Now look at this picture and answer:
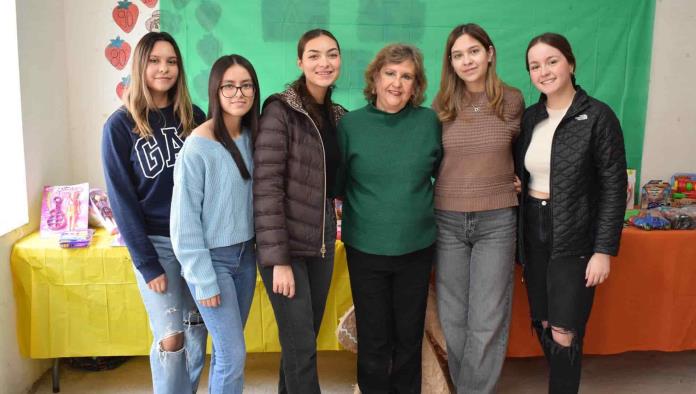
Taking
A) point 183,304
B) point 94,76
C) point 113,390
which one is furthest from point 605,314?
point 94,76

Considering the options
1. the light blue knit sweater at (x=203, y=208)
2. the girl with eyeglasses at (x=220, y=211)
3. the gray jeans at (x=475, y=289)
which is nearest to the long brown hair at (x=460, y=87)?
the gray jeans at (x=475, y=289)

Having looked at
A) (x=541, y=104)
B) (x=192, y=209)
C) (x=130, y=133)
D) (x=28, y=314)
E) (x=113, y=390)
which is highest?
(x=541, y=104)

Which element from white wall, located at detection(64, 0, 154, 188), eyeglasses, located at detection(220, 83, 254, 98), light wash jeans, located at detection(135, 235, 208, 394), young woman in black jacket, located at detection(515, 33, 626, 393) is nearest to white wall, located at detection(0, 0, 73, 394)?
white wall, located at detection(64, 0, 154, 188)

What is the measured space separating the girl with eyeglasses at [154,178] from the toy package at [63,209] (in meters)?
0.93

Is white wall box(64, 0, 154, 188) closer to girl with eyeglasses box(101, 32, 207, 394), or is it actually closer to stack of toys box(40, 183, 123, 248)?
stack of toys box(40, 183, 123, 248)

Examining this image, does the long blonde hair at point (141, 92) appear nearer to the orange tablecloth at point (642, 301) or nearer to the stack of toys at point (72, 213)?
the stack of toys at point (72, 213)

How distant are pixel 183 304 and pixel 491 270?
1.06m

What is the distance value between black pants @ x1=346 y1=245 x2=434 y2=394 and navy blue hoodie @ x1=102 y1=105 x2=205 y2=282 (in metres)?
0.65

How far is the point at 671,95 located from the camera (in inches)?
122

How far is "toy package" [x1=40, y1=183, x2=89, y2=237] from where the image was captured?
2.42 m

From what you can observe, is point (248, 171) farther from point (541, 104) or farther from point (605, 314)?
point (605, 314)

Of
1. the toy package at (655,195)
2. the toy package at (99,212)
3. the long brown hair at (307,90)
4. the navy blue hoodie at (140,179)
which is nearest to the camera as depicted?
the navy blue hoodie at (140,179)

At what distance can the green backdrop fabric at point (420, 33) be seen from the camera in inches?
109

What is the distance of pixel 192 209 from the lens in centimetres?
152
